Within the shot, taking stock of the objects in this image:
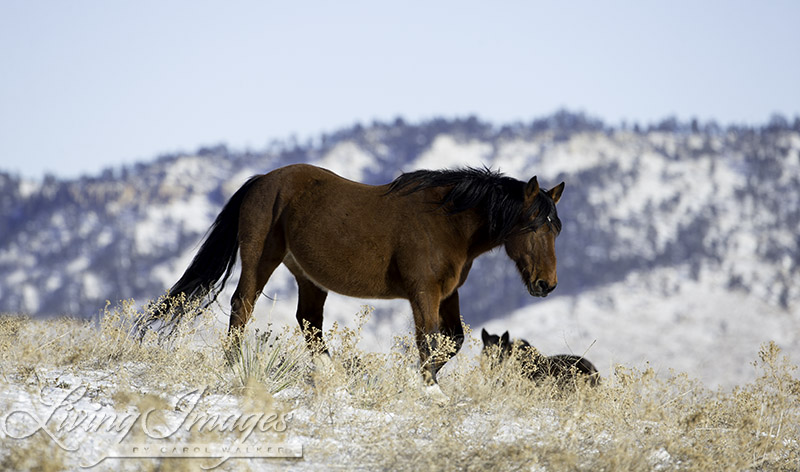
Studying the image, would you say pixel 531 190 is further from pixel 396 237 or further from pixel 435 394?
pixel 435 394

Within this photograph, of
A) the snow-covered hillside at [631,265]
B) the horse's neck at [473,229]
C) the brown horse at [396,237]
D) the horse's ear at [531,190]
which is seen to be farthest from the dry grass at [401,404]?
the snow-covered hillside at [631,265]

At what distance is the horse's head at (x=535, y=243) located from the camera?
6824 millimetres

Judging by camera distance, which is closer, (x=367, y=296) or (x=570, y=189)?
(x=367, y=296)

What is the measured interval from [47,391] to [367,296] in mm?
2860

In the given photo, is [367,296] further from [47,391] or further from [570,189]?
[570,189]

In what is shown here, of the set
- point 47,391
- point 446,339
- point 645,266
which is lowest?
point 645,266

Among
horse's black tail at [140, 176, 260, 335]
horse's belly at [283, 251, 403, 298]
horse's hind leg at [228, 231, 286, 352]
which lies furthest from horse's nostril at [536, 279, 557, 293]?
horse's black tail at [140, 176, 260, 335]

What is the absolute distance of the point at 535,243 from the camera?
688 cm

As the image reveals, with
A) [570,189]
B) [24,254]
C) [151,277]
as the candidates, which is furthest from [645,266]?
[24,254]

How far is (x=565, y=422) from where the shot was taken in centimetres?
551

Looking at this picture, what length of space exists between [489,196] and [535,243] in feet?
2.00

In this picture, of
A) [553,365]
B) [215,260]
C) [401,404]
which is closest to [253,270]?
[215,260]

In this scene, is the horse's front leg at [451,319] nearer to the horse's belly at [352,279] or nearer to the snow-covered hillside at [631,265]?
the horse's belly at [352,279]

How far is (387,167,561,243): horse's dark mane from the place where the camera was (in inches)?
271
